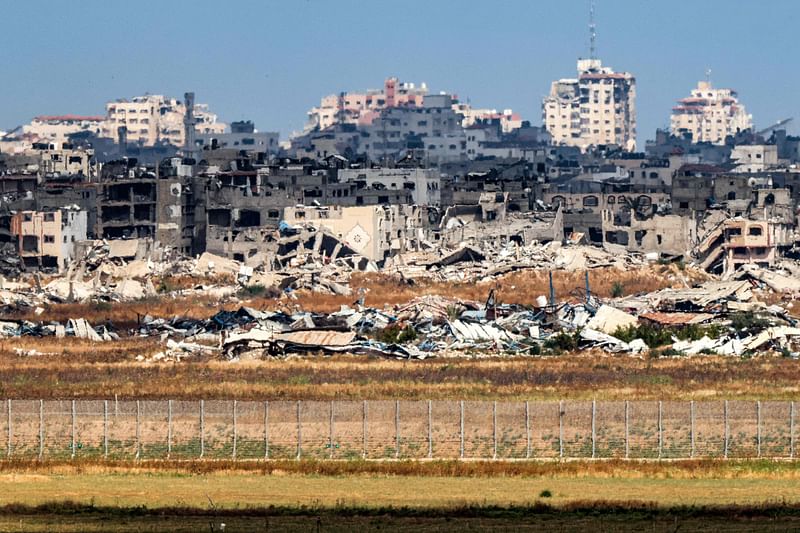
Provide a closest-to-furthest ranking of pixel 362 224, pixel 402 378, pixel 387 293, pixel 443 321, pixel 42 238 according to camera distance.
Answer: pixel 402 378 → pixel 443 321 → pixel 387 293 → pixel 42 238 → pixel 362 224

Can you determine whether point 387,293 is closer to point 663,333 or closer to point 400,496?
point 663,333

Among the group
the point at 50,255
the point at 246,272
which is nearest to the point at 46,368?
the point at 246,272

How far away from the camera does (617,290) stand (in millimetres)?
93500

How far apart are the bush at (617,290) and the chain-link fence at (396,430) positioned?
138 feet

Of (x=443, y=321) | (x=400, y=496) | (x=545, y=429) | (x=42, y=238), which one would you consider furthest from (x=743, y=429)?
(x=42, y=238)

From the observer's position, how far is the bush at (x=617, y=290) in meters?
92.9

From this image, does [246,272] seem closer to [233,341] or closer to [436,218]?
[436,218]

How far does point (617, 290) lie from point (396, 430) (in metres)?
50.3

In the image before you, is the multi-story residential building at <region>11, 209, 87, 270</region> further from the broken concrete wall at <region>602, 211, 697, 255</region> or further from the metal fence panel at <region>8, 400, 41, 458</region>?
the metal fence panel at <region>8, 400, 41, 458</region>

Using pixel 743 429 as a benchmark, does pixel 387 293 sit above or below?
above

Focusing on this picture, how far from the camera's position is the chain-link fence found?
44.3 m

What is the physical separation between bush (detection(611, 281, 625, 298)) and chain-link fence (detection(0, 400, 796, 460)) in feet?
138

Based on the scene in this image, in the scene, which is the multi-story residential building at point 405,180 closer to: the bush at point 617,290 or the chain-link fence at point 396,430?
the bush at point 617,290

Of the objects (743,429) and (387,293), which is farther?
(387,293)
